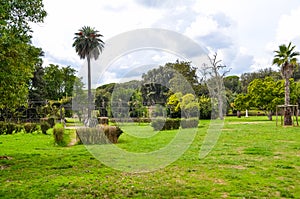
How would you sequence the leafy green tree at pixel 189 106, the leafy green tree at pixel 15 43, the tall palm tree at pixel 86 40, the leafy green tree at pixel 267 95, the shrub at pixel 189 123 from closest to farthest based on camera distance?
the leafy green tree at pixel 15 43 < the shrub at pixel 189 123 < the leafy green tree at pixel 189 106 < the leafy green tree at pixel 267 95 < the tall palm tree at pixel 86 40

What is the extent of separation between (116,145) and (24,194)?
8.11 meters

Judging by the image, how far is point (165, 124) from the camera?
23047 millimetres

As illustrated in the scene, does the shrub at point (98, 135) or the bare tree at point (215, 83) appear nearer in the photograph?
the shrub at point (98, 135)

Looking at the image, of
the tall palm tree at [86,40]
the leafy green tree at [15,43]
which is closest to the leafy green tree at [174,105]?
the tall palm tree at [86,40]

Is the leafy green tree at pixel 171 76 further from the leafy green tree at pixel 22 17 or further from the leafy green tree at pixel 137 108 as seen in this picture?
the leafy green tree at pixel 22 17

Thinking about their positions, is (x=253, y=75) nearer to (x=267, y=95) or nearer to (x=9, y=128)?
(x=267, y=95)

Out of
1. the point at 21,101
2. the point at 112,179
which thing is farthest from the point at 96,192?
the point at 21,101

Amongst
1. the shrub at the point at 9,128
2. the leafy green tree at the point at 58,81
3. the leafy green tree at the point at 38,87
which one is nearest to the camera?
the shrub at the point at 9,128

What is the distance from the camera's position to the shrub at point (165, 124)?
22.5m

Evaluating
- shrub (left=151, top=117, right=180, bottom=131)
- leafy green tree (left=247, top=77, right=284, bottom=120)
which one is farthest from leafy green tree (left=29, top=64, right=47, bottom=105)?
leafy green tree (left=247, top=77, right=284, bottom=120)

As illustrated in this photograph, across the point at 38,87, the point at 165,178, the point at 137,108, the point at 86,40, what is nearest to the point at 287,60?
the point at 137,108

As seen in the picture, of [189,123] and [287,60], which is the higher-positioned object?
[287,60]

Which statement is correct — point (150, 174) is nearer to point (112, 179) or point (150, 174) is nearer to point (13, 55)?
point (112, 179)

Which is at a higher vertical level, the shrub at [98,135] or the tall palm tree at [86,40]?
the tall palm tree at [86,40]
